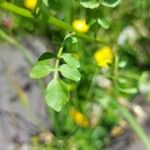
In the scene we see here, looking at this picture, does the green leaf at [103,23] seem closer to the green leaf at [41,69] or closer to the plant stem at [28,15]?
the plant stem at [28,15]

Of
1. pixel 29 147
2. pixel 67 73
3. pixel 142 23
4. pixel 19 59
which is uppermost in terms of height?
pixel 67 73

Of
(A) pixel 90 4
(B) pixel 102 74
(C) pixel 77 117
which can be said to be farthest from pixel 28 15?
(C) pixel 77 117

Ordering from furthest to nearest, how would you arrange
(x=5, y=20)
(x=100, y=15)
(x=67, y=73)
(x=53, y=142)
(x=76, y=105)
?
(x=5, y=20), (x=53, y=142), (x=76, y=105), (x=100, y=15), (x=67, y=73)

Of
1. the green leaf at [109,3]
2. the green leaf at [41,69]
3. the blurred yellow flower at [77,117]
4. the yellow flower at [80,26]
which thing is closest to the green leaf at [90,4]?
the green leaf at [109,3]

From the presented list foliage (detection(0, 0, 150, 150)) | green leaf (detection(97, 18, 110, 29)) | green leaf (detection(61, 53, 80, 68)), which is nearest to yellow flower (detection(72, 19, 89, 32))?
foliage (detection(0, 0, 150, 150))

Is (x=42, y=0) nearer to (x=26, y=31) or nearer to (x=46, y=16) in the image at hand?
(x=46, y=16)

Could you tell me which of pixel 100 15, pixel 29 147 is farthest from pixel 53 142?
pixel 100 15

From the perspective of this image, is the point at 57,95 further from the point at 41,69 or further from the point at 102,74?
the point at 102,74
